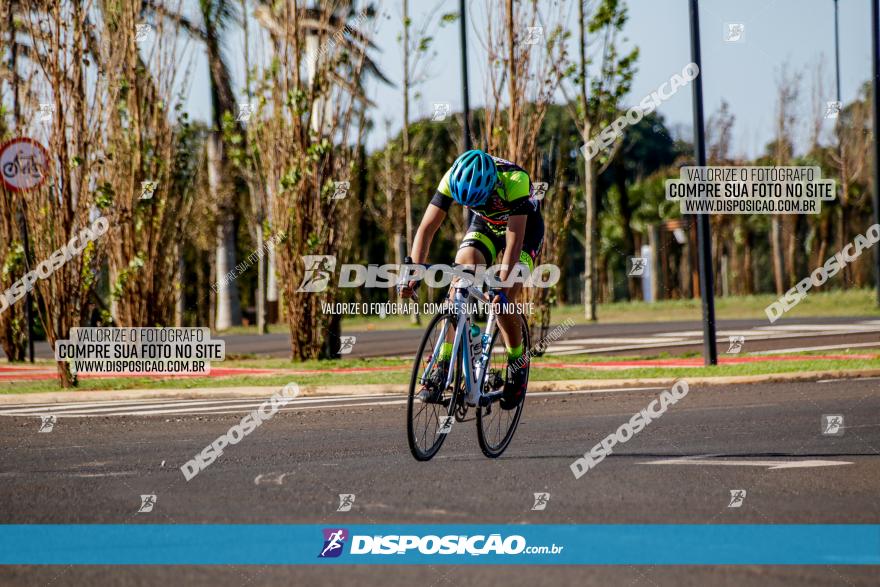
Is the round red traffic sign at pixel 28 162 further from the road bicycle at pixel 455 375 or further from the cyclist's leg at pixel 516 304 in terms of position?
the road bicycle at pixel 455 375

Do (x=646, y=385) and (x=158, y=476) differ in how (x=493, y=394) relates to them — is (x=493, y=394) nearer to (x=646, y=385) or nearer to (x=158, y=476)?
(x=158, y=476)

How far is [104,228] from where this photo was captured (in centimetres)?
1438

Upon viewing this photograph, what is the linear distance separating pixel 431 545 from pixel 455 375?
2273mm

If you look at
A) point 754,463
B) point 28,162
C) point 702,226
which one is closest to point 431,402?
point 754,463

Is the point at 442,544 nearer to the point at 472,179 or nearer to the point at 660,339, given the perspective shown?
the point at 472,179

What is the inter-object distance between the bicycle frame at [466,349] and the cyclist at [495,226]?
6cm

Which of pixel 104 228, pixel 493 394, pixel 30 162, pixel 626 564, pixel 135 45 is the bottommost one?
pixel 626 564

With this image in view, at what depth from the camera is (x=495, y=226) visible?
7.95 meters

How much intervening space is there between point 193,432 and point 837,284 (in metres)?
41.7

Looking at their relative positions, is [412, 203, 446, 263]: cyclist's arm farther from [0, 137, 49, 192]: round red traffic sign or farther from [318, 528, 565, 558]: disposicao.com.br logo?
[0, 137, 49, 192]: round red traffic sign

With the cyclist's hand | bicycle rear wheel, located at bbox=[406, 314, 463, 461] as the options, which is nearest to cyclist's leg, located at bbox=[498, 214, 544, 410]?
the cyclist's hand

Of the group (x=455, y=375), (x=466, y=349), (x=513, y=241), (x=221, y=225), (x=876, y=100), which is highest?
(x=876, y=100)

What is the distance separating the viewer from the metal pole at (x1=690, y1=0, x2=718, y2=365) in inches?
594

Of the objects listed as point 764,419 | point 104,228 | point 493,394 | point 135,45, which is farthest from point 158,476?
point 135,45
